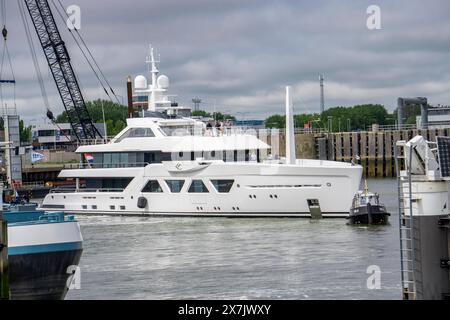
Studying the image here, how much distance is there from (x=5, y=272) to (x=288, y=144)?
93.8 ft

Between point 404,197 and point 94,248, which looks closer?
point 404,197

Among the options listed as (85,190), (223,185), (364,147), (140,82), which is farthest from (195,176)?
(364,147)

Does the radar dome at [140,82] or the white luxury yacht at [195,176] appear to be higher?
the radar dome at [140,82]

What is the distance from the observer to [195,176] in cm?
4747

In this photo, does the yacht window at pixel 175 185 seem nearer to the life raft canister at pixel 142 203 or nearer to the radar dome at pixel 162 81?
the life raft canister at pixel 142 203

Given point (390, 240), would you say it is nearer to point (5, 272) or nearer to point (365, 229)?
point (365, 229)

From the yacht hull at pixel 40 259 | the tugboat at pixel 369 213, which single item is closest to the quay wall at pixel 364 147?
the tugboat at pixel 369 213

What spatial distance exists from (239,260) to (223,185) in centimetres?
1609

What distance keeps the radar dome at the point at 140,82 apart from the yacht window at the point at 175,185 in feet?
31.8

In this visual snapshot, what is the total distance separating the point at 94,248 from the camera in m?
36.0

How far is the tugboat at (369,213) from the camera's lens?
4000cm
